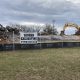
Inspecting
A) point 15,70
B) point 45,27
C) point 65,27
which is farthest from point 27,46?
point 45,27

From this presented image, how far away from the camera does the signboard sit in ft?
104

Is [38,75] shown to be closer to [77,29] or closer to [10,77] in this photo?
[10,77]

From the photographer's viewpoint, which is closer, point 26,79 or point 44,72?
point 26,79

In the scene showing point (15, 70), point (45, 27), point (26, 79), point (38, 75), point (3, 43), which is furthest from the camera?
point (45, 27)

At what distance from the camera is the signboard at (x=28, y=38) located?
1242 inches

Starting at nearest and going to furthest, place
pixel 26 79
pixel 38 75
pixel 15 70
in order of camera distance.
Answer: pixel 26 79, pixel 38 75, pixel 15 70

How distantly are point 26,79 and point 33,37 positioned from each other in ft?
69.6

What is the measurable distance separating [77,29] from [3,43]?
31.9 meters

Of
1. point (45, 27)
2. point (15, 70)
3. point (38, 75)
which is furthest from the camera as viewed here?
point (45, 27)

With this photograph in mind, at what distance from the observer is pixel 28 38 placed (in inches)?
1249

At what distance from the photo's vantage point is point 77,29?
5959 centimetres

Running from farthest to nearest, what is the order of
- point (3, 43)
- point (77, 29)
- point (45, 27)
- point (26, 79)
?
point (45, 27) < point (77, 29) < point (3, 43) < point (26, 79)

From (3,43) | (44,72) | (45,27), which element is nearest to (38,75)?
(44,72)

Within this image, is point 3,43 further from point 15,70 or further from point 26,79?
point 26,79
